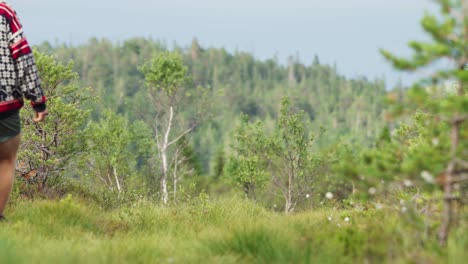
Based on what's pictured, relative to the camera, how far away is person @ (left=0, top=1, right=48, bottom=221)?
577cm

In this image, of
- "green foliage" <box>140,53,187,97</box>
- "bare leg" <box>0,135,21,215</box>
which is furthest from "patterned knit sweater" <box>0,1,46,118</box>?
"green foliage" <box>140,53,187,97</box>

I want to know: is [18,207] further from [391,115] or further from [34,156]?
[34,156]

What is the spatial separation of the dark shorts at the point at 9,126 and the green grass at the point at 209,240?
2.84 feet

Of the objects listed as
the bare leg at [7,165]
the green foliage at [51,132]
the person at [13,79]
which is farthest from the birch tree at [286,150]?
the person at [13,79]

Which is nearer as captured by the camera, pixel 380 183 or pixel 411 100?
pixel 411 100

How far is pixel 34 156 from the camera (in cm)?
1261

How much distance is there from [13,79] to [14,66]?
0.48 ft

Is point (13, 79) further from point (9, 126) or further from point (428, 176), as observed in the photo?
point (428, 176)

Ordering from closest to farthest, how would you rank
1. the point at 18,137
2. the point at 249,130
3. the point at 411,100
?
the point at 411,100, the point at 18,137, the point at 249,130

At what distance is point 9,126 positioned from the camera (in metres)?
5.84

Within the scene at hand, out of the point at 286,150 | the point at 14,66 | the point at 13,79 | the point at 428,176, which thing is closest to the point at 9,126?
the point at 13,79

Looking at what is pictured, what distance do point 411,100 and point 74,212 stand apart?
Answer: 3846 mm

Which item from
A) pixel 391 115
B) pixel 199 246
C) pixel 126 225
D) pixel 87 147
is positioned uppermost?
pixel 391 115

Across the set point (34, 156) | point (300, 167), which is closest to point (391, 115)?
point (34, 156)
